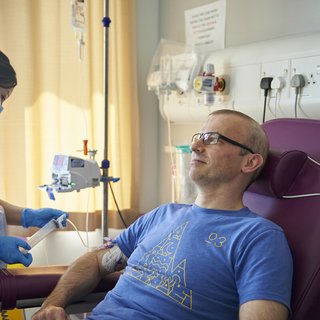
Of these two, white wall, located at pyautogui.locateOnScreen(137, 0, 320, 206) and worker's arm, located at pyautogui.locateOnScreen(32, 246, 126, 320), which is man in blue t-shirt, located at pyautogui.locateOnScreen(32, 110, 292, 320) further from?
white wall, located at pyautogui.locateOnScreen(137, 0, 320, 206)

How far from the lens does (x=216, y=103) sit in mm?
2160

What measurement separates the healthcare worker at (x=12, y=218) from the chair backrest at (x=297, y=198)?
0.85 m

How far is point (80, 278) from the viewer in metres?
1.53

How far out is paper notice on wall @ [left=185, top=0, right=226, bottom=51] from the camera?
92.0 inches

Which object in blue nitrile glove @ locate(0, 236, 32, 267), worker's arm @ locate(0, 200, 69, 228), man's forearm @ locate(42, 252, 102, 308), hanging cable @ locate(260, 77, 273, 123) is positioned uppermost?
hanging cable @ locate(260, 77, 273, 123)

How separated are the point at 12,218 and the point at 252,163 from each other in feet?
3.73

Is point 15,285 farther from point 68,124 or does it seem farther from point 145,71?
point 145,71

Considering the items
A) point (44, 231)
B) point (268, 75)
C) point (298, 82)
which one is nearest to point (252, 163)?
point (298, 82)

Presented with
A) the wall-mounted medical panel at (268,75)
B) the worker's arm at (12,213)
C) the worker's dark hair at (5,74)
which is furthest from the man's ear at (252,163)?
the worker's arm at (12,213)

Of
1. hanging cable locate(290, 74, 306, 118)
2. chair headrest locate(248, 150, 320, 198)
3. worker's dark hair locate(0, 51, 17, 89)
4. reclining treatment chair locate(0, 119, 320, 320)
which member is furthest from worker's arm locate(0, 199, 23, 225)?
hanging cable locate(290, 74, 306, 118)

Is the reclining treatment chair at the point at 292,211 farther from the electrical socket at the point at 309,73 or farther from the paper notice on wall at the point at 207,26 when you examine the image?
the paper notice on wall at the point at 207,26

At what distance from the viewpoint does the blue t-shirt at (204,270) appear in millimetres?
1164

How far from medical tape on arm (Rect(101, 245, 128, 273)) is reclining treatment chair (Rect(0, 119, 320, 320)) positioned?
0.03 metres

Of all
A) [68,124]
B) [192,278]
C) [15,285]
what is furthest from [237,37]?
[15,285]
